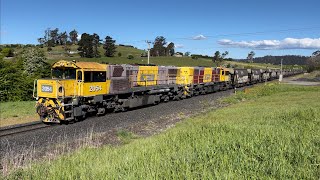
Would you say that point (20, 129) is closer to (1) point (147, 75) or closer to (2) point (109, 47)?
(1) point (147, 75)

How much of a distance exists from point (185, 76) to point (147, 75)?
8332mm

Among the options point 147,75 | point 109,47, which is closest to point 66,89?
point 147,75

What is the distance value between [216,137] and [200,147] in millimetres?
1411

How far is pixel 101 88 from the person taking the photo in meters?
21.0

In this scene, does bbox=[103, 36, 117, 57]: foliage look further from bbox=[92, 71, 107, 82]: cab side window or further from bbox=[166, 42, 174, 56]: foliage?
bbox=[92, 71, 107, 82]: cab side window

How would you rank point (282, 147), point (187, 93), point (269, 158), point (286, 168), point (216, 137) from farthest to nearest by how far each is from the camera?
1. point (187, 93)
2. point (216, 137)
3. point (282, 147)
4. point (269, 158)
5. point (286, 168)

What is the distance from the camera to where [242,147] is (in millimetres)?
8016

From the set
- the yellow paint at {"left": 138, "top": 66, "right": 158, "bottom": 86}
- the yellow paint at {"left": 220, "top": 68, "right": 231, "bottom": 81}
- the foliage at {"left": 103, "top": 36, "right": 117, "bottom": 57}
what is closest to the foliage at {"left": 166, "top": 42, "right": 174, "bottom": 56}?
the foliage at {"left": 103, "top": 36, "right": 117, "bottom": 57}

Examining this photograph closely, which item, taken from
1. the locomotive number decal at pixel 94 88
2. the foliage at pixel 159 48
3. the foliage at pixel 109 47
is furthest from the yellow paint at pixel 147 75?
the foliage at pixel 159 48

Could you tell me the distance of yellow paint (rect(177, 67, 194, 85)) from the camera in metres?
33.1

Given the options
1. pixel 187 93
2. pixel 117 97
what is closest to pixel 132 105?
pixel 117 97

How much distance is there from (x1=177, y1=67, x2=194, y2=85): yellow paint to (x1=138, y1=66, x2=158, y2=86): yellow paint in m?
5.39

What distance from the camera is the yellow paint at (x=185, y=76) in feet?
109

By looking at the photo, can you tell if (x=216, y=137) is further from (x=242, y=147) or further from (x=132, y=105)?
(x=132, y=105)
